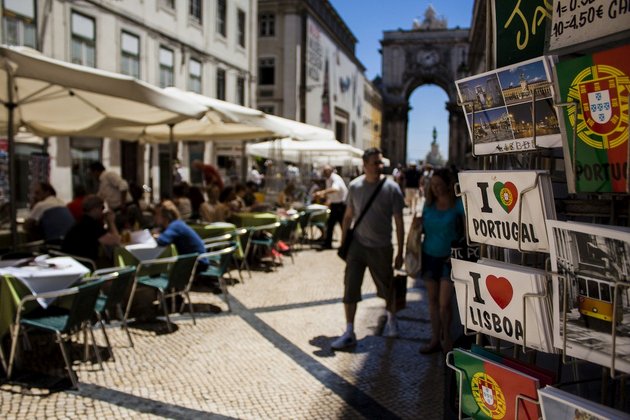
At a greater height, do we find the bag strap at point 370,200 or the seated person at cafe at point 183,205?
the bag strap at point 370,200

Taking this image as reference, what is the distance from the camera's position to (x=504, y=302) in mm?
1868

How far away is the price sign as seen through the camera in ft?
5.17

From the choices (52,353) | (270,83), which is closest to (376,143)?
(270,83)

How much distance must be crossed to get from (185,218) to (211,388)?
546cm

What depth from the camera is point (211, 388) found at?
444 cm

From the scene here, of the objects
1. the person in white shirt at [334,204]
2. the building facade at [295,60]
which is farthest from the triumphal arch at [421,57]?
the person in white shirt at [334,204]

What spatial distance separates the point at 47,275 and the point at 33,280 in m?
0.11

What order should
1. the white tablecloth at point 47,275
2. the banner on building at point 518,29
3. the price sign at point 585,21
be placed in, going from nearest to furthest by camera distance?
the price sign at point 585,21 → the banner on building at point 518,29 → the white tablecloth at point 47,275

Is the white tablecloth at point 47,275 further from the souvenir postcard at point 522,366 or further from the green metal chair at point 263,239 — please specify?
the green metal chair at point 263,239

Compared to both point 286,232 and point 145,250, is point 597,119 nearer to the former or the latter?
point 145,250

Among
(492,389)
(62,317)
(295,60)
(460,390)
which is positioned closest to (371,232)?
(62,317)

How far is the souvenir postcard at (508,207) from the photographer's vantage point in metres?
1.74

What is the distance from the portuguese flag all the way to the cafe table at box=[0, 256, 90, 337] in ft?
13.6

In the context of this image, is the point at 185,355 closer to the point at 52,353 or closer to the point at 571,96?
the point at 52,353
